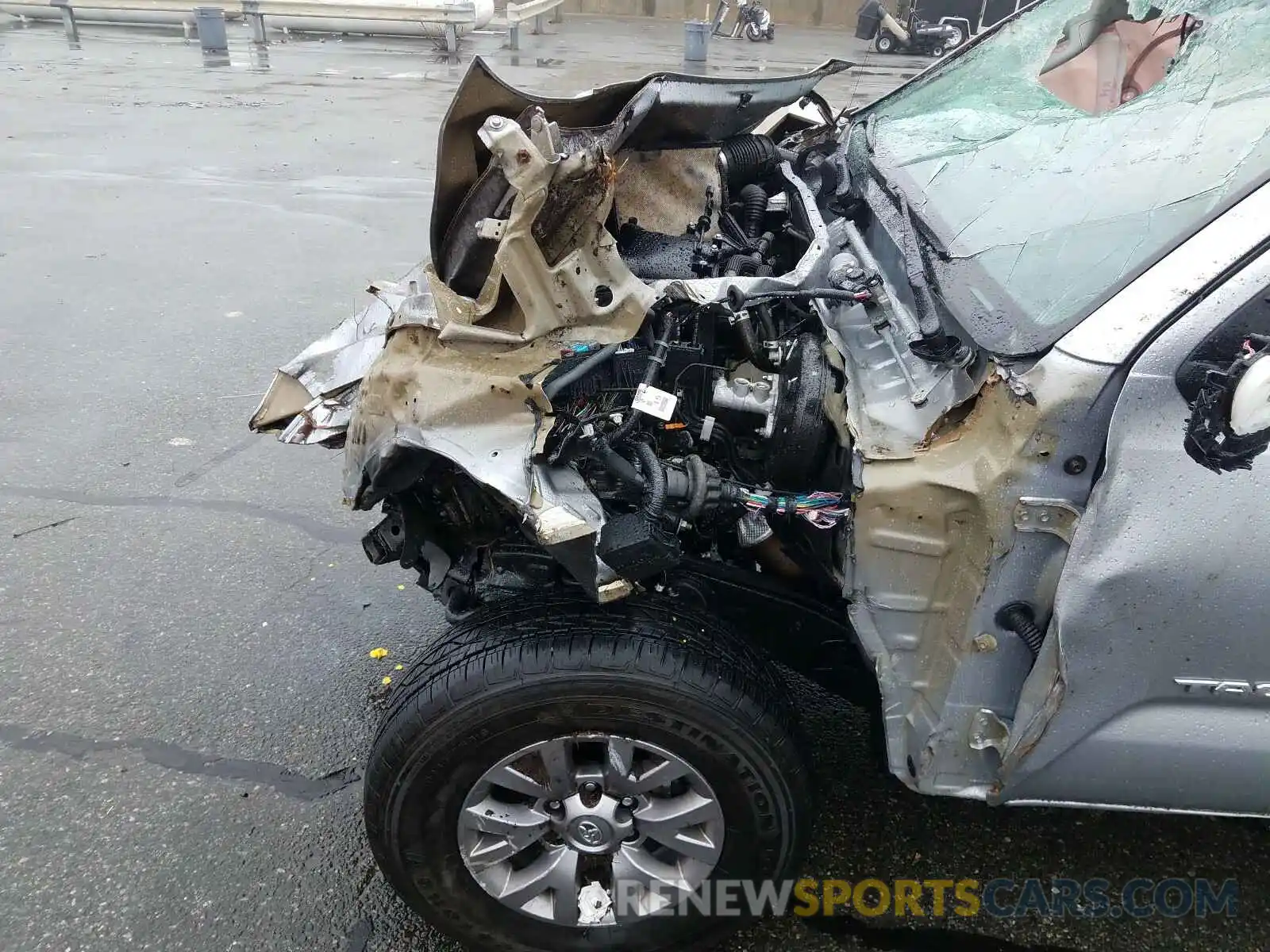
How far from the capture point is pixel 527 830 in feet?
6.52

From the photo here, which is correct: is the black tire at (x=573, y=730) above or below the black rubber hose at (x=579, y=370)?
below

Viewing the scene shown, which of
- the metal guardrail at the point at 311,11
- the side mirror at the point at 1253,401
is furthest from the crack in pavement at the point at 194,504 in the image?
the metal guardrail at the point at 311,11

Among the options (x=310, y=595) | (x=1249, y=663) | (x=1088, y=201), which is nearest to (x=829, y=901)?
(x=1249, y=663)

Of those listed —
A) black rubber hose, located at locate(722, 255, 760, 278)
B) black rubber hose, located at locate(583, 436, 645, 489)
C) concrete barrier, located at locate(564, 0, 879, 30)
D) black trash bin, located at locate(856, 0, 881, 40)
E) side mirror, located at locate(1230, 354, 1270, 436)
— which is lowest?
concrete barrier, located at locate(564, 0, 879, 30)

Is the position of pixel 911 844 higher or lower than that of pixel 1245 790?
lower

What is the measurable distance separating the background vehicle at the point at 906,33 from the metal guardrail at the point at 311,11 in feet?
28.2

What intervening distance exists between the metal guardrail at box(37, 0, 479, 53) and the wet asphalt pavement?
12.1 m

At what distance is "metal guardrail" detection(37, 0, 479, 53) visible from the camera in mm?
16781

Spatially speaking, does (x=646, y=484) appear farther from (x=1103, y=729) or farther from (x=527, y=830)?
(x=1103, y=729)

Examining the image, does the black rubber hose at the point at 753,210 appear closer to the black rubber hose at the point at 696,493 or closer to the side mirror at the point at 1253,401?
the black rubber hose at the point at 696,493

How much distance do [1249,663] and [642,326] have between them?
57.6 inches

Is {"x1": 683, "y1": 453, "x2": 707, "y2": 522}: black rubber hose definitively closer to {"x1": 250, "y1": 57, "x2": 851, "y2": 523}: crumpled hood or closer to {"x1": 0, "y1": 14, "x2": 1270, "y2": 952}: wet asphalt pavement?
{"x1": 250, "y1": 57, "x2": 851, "y2": 523}: crumpled hood

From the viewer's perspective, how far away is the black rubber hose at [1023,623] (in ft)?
5.50

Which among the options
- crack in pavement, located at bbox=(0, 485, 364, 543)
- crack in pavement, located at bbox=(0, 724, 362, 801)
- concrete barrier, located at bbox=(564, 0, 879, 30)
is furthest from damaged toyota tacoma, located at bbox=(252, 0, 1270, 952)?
concrete barrier, located at bbox=(564, 0, 879, 30)
